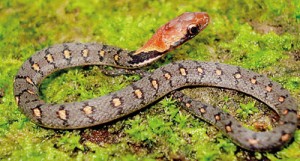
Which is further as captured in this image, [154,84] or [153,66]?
[153,66]

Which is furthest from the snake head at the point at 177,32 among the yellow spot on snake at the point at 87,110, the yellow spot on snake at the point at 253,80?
the yellow spot on snake at the point at 87,110

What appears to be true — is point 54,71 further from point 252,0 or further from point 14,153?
point 252,0

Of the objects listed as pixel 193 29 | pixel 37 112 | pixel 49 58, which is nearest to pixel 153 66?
pixel 193 29

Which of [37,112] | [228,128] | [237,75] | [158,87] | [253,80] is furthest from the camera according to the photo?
[237,75]

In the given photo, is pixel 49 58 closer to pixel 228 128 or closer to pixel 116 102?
pixel 116 102

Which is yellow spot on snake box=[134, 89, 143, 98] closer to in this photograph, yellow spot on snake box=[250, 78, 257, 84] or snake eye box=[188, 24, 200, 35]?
snake eye box=[188, 24, 200, 35]

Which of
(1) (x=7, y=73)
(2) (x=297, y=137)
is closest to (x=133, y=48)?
(1) (x=7, y=73)
